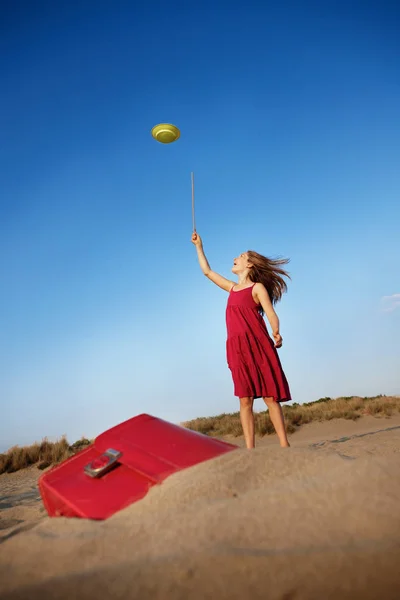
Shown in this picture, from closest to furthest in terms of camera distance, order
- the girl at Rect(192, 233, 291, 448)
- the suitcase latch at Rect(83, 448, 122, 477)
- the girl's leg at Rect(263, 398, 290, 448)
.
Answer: the suitcase latch at Rect(83, 448, 122, 477) → the girl's leg at Rect(263, 398, 290, 448) → the girl at Rect(192, 233, 291, 448)

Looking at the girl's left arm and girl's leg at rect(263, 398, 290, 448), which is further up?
the girl's left arm

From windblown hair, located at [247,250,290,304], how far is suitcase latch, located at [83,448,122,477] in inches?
131

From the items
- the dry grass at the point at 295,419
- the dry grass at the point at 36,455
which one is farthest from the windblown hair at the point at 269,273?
the dry grass at the point at 36,455

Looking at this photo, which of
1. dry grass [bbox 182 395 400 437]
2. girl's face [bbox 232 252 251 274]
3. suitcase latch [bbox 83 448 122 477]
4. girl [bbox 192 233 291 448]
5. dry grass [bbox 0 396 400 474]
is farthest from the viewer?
dry grass [bbox 182 395 400 437]

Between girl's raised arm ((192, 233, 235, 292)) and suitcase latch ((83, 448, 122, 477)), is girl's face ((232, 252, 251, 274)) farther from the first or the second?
suitcase latch ((83, 448, 122, 477))

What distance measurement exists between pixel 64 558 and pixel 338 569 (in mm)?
674

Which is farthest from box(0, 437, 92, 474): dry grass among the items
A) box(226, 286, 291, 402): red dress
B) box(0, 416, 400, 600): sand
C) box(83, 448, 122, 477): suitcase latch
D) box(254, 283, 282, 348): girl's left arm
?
Answer: box(0, 416, 400, 600): sand

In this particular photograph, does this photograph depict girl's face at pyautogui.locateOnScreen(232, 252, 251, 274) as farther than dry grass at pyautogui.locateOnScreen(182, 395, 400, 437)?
No

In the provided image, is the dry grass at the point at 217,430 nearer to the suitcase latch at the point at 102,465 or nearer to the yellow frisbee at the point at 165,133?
the yellow frisbee at the point at 165,133

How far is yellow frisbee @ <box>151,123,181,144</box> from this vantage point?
5.62m

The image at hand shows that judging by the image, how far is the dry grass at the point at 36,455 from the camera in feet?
28.6

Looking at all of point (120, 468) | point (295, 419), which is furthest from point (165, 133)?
point (295, 419)

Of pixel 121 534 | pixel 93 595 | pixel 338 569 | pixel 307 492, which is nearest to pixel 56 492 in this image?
pixel 121 534

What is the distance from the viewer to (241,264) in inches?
184
